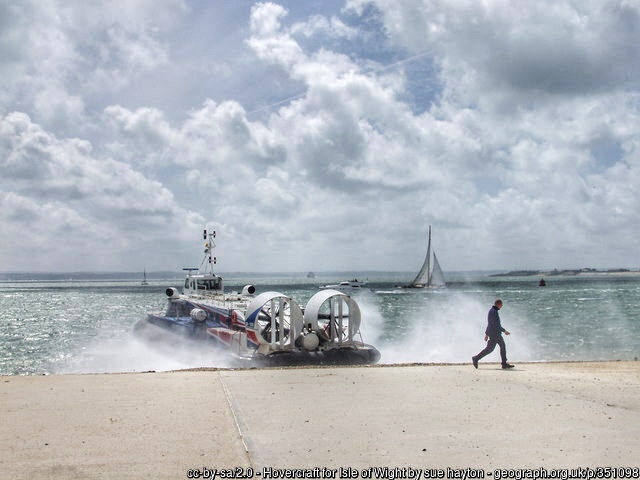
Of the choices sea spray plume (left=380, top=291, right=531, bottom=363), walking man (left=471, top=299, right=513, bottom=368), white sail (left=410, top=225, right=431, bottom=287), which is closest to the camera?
walking man (left=471, top=299, right=513, bottom=368)

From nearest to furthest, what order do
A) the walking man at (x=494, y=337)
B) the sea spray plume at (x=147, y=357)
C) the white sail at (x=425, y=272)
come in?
the walking man at (x=494, y=337)
the sea spray plume at (x=147, y=357)
the white sail at (x=425, y=272)

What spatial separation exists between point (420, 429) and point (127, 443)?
3.12m

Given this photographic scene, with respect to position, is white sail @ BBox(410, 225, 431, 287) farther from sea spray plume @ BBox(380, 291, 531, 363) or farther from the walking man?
the walking man

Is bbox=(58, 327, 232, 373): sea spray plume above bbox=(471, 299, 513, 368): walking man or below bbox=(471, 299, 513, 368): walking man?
below

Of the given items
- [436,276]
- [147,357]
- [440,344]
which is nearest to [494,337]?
[440,344]

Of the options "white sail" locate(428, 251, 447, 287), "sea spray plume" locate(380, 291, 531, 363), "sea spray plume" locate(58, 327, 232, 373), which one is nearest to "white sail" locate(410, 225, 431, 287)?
"white sail" locate(428, 251, 447, 287)

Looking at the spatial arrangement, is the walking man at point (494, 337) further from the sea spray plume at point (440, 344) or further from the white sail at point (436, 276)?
the white sail at point (436, 276)

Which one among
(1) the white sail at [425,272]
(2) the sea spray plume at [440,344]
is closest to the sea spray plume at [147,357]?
(2) the sea spray plume at [440,344]

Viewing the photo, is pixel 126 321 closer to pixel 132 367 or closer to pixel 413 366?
pixel 132 367

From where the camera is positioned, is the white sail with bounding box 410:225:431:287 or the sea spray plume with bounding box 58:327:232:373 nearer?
the sea spray plume with bounding box 58:327:232:373

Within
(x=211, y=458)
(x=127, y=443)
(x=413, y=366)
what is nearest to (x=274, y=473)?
(x=211, y=458)

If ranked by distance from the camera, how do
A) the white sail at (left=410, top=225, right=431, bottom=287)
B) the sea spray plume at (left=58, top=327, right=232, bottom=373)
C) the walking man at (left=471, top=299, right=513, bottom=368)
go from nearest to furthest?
the walking man at (left=471, top=299, right=513, bottom=368) < the sea spray plume at (left=58, top=327, right=232, bottom=373) < the white sail at (left=410, top=225, right=431, bottom=287)

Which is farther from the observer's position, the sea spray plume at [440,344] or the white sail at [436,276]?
the white sail at [436,276]

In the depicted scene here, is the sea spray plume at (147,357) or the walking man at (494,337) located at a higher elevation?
the walking man at (494,337)
